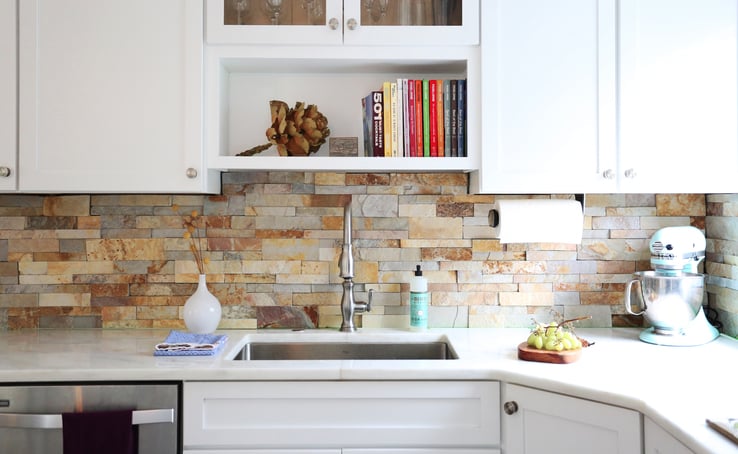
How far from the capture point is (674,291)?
7.04 feet

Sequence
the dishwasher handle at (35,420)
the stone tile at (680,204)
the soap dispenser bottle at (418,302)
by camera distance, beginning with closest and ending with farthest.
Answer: the dishwasher handle at (35,420), the soap dispenser bottle at (418,302), the stone tile at (680,204)

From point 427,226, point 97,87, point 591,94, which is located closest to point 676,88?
point 591,94

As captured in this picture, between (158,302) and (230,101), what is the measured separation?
2.62 feet

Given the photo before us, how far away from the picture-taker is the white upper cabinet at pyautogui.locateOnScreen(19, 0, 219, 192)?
2084mm

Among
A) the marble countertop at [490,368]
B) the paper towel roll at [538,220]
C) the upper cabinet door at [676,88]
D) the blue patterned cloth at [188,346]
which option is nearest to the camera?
the marble countertop at [490,368]

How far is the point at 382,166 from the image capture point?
7.04ft

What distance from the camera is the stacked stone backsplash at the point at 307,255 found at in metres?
2.43

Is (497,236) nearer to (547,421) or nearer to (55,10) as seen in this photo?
(547,421)

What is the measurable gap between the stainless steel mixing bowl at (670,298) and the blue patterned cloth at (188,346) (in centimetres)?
138

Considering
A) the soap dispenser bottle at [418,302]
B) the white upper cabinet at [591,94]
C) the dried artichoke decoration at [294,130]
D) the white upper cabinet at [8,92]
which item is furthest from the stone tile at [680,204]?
the white upper cabinet at [8,92]

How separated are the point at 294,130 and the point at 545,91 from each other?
2.77ft

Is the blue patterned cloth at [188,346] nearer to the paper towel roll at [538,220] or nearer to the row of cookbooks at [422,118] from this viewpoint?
the row of cookbooks at [422,118]

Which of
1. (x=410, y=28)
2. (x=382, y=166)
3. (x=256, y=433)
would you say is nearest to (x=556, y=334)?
(x=382, y=166)

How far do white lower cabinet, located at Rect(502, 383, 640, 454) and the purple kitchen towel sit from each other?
107 centimetres
